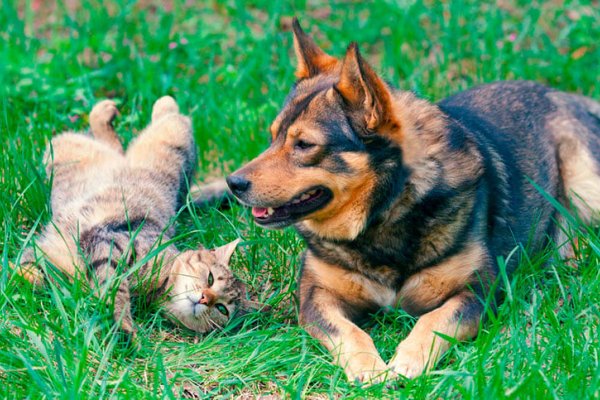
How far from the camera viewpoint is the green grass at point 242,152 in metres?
4.06

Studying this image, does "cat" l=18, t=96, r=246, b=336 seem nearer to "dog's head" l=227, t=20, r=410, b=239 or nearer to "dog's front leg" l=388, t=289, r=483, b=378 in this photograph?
"dog's head" l=227, t=20, r=410, b=239

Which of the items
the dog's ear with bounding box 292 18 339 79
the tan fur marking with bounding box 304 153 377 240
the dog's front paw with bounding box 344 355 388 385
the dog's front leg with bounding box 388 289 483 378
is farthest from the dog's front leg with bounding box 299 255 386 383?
the dog's ear with bounding box 292 18 339 79

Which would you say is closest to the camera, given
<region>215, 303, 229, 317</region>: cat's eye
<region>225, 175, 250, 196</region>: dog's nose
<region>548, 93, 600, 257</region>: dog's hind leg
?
<region>225, 175, 250, 196</region>: dog's nose

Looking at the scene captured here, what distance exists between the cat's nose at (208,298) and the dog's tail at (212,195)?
1.33 meters

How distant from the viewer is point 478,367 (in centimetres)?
391

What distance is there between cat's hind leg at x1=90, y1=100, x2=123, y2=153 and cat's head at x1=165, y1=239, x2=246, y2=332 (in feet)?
5.91

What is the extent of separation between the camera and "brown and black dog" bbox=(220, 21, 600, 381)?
4.45 meters

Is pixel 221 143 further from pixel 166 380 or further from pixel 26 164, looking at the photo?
pixel 166 380

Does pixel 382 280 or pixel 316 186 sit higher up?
pixel 316 186

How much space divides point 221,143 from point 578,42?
3.81m

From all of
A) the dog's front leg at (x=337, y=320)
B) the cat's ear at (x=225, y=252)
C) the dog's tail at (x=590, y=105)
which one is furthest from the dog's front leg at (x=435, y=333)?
the dog's tail at (x=590, y=105)

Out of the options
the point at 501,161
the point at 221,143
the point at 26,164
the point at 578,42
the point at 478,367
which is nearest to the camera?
the point at 478,367

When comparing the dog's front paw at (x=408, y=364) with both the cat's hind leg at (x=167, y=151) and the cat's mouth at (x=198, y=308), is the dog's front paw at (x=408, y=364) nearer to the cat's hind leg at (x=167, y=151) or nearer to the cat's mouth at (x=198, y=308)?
the cat's mouth at (x=198, y=308)

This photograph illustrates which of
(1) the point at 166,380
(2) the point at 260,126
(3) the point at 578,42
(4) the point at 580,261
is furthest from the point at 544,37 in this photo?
(1) the point at 166,380
